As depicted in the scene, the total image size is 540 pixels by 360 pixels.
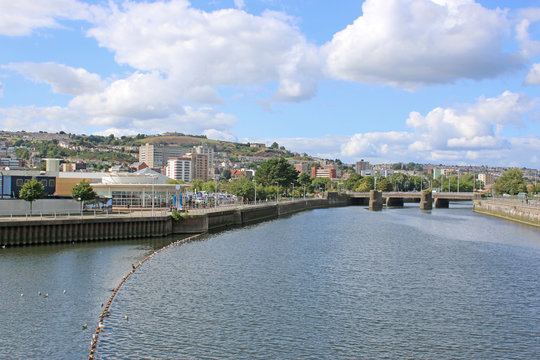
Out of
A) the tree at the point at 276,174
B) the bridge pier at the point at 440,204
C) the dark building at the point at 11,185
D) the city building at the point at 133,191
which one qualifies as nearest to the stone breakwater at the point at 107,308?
the city building at the point at 133,191

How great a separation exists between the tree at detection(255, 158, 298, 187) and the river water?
100 metres

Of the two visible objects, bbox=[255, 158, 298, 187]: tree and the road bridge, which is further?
bbox=[255, 158, 298, 187]: tree

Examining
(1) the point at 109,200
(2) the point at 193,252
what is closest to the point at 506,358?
(2) the point at 193,252

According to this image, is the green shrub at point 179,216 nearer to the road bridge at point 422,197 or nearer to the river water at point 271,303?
the river water at point 271,303

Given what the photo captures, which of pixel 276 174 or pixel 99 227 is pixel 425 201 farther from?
pixel 99 227

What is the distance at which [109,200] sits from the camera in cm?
7775

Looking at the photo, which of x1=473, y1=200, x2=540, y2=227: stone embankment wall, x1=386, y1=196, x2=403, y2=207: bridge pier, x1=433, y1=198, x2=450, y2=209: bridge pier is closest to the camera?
x1=473, y1=200, x2=540, y2=227: stone embankment wall

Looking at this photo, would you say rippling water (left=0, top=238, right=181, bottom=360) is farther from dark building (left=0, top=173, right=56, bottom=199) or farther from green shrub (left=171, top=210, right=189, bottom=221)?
dark building (left=0, top=173, right=56, bottom=199)

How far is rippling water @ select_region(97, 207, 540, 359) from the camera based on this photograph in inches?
1016

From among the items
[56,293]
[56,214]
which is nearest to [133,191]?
[56,214]

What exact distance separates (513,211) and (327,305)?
89437 millimetres

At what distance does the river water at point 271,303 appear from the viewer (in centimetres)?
2569

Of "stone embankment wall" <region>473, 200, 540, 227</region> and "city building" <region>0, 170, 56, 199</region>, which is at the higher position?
"city building" <region>0, 170, 56, 199</region>

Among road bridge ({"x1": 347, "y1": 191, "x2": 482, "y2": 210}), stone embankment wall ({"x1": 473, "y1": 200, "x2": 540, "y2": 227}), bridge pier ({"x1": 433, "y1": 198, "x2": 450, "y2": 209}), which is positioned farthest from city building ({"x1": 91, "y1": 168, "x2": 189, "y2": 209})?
bridge pier ({"x1": 433, "y1": 198, "x2": 450, "y2": 209})
